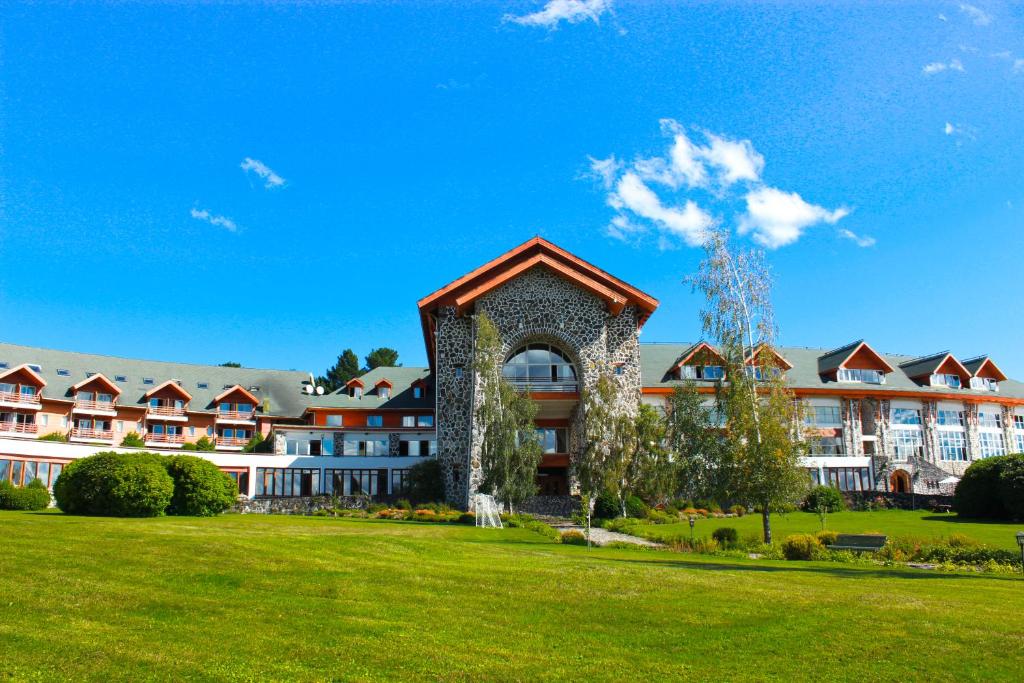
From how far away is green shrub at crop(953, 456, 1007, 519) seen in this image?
35219 millimetres

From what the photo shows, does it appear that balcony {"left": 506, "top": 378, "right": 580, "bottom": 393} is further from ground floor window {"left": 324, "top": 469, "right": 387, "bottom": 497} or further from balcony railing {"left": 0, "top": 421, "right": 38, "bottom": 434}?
balcony railing {"left": 0, "top": 421, "right": 38, "bottom": 434}

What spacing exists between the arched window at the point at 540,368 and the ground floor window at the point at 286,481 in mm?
15921

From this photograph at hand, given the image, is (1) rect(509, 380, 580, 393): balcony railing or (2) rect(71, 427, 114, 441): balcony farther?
(2) rect(71, 427, 114, 441): balcony

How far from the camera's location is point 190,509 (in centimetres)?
2855

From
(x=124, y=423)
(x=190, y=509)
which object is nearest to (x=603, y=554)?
(x=190, y=509)

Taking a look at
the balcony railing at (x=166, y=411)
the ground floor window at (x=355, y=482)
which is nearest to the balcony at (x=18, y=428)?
the balcony railing at (x=166, y=411)

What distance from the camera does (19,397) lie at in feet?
168

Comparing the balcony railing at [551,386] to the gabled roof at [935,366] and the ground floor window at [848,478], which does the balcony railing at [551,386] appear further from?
the gabled roof at [935,366]

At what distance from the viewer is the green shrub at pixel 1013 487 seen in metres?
33.3

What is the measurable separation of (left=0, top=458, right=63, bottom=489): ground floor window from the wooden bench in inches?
1449

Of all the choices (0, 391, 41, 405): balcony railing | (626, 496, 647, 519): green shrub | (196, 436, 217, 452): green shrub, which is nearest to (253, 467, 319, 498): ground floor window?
(196, 436, 217, 452): green shrub

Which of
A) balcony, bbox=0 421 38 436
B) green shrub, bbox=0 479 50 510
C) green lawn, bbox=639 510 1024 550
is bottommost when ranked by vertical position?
green lawn, bbox=639 510 1024 550

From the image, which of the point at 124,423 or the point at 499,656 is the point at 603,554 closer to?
the point at 499,656

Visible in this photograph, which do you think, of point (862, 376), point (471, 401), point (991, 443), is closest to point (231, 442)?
point (471, 401)
